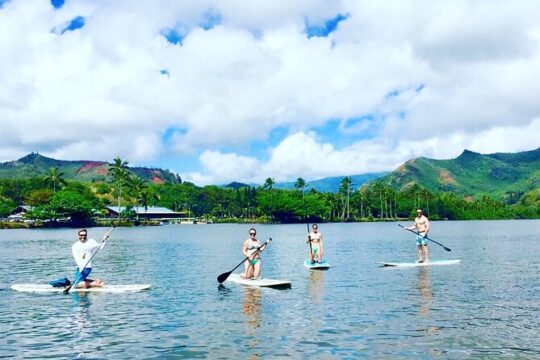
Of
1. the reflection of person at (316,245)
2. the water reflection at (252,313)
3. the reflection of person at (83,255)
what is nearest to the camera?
the water reflection at (252,313)

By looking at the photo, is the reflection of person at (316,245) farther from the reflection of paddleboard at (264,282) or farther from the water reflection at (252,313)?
the water reflection at (252,313)

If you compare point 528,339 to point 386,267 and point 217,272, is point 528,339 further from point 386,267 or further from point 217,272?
point 217,272

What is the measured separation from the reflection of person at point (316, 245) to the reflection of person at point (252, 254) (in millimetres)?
7500

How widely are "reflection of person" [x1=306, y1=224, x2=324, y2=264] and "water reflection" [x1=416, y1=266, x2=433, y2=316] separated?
22.0 feet

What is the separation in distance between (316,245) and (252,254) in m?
9.41

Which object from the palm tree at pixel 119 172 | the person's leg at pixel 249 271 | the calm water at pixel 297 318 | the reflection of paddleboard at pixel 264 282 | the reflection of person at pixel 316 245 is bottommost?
the calm water at pixel 297 318

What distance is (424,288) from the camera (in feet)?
89.9

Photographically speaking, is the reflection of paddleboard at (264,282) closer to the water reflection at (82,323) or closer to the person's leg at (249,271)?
the person's leg at (249,271)

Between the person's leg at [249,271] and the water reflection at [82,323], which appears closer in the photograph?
the water reflection at [82,323]

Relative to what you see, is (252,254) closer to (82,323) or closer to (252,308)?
(252,308)

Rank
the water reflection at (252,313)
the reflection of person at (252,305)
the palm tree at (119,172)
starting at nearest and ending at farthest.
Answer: the water reflection at (252,313)
the reflection of person at (252,305)
the palm tree at (119,172)

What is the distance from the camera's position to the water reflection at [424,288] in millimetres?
21922

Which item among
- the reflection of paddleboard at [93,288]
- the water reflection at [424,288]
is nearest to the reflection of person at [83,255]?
the reflection of paddleboard at [93,288]

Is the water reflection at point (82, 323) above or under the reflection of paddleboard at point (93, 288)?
under
